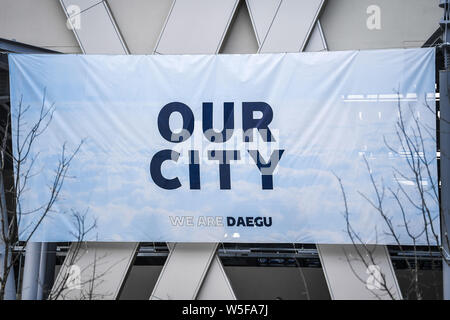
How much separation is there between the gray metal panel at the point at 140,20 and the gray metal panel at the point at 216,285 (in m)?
2.96

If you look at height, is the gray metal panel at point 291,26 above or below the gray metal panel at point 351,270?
above

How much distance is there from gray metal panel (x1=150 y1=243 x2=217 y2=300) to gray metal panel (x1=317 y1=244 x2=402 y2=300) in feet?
4.63

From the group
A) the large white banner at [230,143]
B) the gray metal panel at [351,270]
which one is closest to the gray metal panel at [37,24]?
the large white banner at [230,143]

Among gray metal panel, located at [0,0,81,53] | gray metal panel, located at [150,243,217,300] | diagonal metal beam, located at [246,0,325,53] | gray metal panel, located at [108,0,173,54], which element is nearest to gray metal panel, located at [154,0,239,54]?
gray metal panel, located at [108,0,173,54]

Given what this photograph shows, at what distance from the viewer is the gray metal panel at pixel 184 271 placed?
6430 mm

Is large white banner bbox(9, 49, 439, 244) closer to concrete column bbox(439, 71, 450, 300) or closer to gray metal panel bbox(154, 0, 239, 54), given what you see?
concrete column bbox(439, 71, 450, 300)

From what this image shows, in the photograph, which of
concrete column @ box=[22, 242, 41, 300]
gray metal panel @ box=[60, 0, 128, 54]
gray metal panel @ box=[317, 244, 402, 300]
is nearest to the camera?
gray metal panel @ box=[317, 244, 402, 300]

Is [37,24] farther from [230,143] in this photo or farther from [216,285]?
[216,285]

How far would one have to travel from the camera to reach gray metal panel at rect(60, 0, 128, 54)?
6801mm

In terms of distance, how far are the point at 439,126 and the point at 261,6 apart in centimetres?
259

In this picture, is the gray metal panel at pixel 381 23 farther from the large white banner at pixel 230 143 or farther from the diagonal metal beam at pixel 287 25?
the large white banner at pixel 230 143

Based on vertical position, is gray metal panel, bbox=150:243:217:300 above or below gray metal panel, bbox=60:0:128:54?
below

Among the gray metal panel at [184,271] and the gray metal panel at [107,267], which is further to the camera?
the gray metal panel at [107,267]

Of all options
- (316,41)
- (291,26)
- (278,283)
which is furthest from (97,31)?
(278,283)
